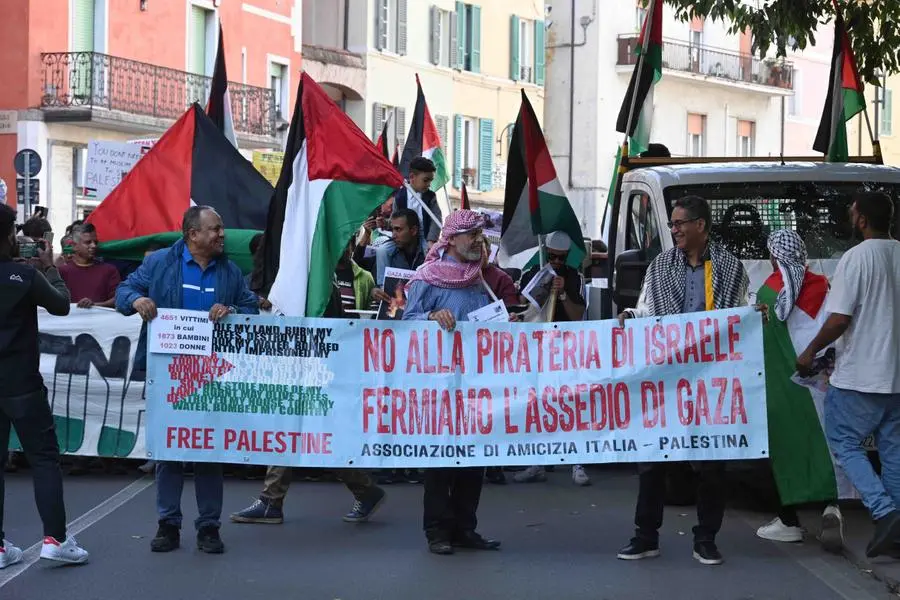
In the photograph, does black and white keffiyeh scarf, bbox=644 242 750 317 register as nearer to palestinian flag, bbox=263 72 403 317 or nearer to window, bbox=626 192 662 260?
palestinian flag, bbox=263 72 403 317

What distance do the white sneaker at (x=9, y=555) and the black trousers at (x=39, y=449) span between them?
97mm

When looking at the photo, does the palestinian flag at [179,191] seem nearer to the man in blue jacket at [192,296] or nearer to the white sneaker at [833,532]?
the man in blue jacket at [192,296]

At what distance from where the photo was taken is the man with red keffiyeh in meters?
9.30

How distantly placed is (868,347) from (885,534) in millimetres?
990

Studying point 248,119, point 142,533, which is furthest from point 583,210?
point 142,533

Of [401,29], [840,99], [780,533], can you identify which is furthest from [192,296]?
[401,29]

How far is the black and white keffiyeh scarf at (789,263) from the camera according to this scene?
9391 millimetres

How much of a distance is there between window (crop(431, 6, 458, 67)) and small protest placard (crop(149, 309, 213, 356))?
39.9 meters

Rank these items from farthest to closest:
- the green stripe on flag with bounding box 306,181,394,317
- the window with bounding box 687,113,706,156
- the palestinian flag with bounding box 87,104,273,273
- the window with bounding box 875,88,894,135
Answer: the window with bounding box 875,88,894,135
the window with bounding box 687,113,706,156
the palestinian flag with bounding box 87,104,273,273
the green stripe on flag with bounding box 306,181,394,317

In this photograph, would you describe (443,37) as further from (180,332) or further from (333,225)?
(180,332)

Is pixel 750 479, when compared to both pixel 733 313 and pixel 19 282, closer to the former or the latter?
pixel 733 313

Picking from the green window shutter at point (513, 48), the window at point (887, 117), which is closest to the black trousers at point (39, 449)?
the green window shutter at point (513, 48)

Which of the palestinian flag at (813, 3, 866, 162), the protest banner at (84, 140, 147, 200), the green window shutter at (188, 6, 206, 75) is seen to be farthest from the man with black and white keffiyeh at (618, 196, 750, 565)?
the green window shutter at (188, 6, 206, 75)

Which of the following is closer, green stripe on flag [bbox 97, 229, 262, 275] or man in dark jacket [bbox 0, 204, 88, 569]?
man in dark jacket [bbox 0, 204, 88, 569]
